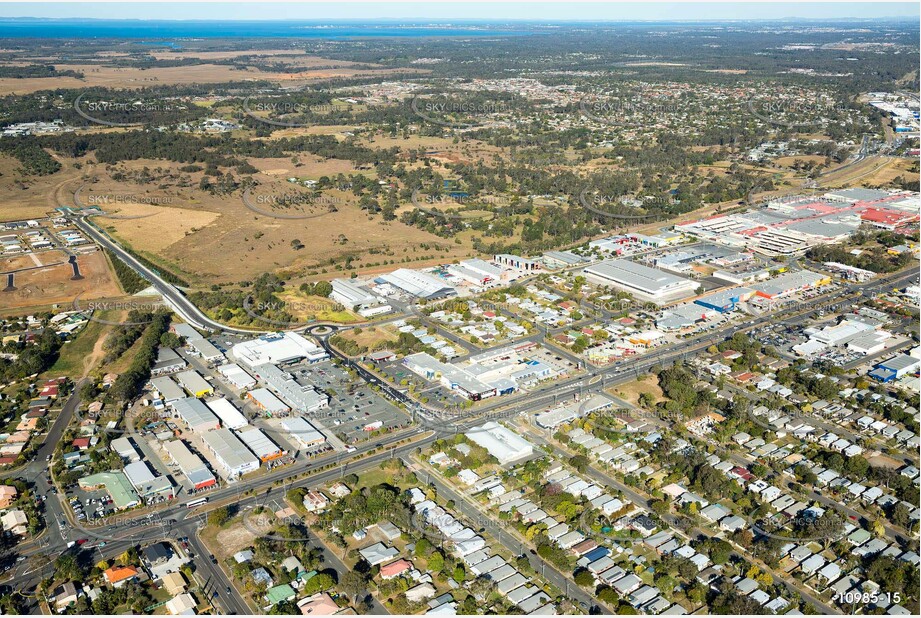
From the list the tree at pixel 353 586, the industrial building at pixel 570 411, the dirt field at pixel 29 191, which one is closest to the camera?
the tree at pixel 353 586

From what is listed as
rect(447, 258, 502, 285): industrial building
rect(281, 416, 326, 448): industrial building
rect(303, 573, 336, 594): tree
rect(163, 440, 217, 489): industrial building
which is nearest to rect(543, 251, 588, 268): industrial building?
rect(447, 258, 502, 285): industrial building

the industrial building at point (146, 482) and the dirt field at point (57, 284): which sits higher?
the dirt field at point (57, 284)

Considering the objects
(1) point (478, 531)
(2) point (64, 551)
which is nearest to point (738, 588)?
(1) point (478, 531)

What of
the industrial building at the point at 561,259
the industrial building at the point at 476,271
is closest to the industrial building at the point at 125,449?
the industrial building at the point at 476,271

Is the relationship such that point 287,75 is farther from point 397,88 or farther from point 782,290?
point 782,290

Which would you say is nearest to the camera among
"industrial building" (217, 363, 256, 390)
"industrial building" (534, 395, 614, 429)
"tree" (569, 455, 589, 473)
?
A: "tree" (569, 455, 589, 473)

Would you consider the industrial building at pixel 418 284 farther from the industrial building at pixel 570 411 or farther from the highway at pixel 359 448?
the industrial building at pixel 570 411

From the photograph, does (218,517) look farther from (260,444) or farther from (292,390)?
(292,390)

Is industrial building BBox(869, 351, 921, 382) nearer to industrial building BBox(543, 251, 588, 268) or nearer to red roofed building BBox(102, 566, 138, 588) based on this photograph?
industrial building BBox(543, 251, 588, 268)
